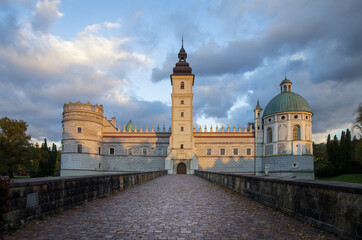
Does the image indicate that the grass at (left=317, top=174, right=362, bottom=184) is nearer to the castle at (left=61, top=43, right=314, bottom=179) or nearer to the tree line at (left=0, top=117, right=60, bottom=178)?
the castle at (left=61, top=43, right=314, bottom=179)

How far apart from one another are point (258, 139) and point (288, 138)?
5845 millimetres

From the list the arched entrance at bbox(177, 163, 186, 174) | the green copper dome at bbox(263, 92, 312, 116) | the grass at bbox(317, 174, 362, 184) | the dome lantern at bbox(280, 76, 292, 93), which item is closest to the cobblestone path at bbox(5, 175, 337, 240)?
the grass at bbox(317, 174, 362, 184)

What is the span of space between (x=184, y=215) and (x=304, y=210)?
10.4 ft

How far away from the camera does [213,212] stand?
27.9 ft

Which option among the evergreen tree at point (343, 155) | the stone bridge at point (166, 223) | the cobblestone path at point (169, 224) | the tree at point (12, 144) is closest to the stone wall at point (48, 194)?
the stone bridge at point (166, 223)

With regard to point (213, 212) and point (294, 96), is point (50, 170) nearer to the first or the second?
point (294, 96)

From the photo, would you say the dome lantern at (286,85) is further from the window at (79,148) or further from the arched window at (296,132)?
the window at (79,148)

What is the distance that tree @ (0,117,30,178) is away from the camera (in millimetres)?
35938

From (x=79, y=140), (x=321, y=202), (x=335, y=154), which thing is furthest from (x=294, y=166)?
(x=321, y=202)

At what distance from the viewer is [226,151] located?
5303cm

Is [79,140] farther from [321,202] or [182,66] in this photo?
[321,202]

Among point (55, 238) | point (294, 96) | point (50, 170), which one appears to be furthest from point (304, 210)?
point (50, 170)

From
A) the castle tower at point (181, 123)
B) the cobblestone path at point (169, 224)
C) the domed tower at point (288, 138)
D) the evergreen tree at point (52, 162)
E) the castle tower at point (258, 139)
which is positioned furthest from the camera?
the castle tower at point (258, 139)

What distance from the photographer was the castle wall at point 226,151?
173 feet
